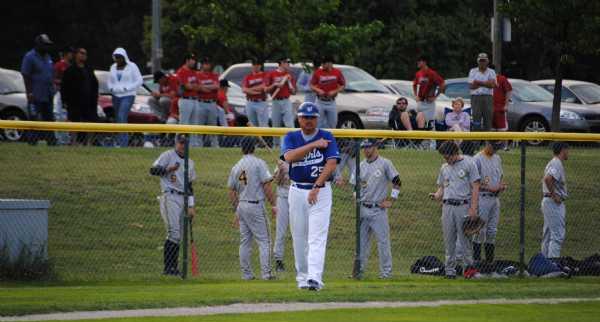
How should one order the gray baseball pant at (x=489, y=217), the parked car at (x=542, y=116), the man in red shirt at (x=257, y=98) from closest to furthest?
the gray baseball pant at (x=489, y=217) < the man in red shirt at (x=257, y=98) < the parked car at (x=542, y=116)

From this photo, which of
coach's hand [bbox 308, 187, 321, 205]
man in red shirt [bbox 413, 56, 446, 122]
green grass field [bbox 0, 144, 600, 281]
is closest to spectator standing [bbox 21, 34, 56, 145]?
green grass field [bbox 0, 144, 600, 281]

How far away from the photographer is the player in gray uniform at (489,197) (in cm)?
1656

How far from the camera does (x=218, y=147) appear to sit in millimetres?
17344

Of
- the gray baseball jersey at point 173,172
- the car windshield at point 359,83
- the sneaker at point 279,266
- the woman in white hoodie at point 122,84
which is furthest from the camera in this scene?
the car windshield at point 359,83

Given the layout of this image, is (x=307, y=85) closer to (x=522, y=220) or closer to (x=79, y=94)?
(x=79, y=94)

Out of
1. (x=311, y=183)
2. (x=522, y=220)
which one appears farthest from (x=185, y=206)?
(x=522, y=220)

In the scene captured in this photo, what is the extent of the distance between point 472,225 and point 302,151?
161 inches

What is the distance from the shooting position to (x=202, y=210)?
16.9 meters

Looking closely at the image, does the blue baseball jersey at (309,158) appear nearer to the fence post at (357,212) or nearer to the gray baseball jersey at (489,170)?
the fence post at (357,212)

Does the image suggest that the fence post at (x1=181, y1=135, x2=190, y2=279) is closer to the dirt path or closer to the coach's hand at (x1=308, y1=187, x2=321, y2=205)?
the coach's hand at (x1=308, y1=187, x2=321, y2=205)

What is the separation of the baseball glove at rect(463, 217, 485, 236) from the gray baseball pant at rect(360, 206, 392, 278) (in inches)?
38.7

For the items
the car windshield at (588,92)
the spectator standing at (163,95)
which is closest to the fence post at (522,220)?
the spectator standing at (163,95)

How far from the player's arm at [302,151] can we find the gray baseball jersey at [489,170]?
4.42 metres

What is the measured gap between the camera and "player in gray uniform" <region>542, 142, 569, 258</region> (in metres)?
16.6
